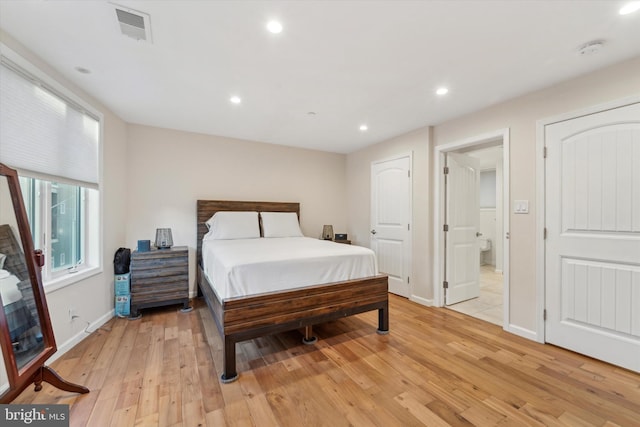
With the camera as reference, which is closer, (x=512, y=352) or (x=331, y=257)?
(x=512, y=352)

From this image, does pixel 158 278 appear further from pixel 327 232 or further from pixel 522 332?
pixel 522 332

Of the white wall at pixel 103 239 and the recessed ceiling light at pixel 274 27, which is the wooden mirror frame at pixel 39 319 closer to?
the white wall at pixel 103 239

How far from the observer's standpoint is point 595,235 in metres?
2.15

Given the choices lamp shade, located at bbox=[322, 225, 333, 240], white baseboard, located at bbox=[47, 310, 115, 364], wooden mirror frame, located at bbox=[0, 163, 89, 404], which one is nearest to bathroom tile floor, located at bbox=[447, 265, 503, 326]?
lamp shade, located at bbox=[322, 225, 333, 240]

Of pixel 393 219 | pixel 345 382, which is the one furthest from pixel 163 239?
pixel 393 219

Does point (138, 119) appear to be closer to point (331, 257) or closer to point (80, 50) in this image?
point (80, 50)

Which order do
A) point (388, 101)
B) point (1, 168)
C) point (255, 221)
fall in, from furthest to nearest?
point (255, 221) < point (388, 101) < point (1, 168)

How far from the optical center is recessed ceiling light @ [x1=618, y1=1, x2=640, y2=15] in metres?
1.47

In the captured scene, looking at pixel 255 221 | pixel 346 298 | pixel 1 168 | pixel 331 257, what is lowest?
pixel 346 298

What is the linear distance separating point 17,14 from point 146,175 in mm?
2145

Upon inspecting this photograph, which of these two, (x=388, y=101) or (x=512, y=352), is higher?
(x=388, y=101)

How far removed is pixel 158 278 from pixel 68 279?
0.88 m

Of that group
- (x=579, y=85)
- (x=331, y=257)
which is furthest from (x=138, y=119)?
(x=579, y=85)

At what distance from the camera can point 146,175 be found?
3.51 meters
